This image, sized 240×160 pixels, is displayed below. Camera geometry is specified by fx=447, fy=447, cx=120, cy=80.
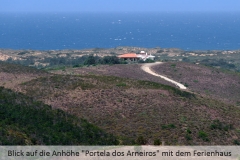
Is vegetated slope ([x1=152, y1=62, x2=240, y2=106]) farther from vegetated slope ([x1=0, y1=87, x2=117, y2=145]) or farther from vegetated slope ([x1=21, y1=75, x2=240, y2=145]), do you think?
vegetated slope ([x1=0, y1=87, x2=117, y2=145])

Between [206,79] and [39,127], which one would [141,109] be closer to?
[39,127]

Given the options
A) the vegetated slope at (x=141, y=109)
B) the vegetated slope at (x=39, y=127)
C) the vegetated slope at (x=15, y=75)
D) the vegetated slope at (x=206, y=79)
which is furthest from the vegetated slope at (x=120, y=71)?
the vegetated slope at (x=39, y=127)

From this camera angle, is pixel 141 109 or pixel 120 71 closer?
pixel 141 109

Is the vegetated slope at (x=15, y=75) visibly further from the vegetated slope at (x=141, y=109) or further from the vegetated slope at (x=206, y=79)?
the vegetated slope at (x=206, y=79)

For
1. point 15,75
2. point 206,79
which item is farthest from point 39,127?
point 206,79

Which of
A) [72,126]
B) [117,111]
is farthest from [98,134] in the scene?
[117,111]
